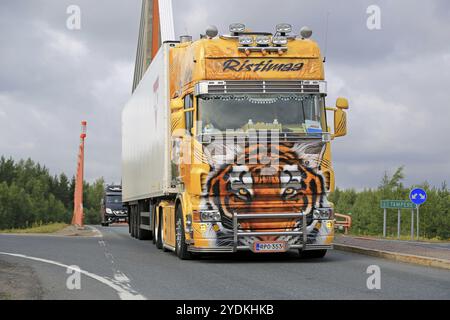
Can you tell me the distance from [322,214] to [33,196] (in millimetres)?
133343

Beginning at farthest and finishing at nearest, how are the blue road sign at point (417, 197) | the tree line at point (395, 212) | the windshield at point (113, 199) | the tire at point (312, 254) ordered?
the tree line at point (395, 212)
the windshield at point (113, 199)
the blue road sign at point (417, 197)
the tire at point (312, 254)

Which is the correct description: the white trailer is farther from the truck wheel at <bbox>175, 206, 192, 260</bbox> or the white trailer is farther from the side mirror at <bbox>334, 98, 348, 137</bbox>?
the side mirror at <bbox>334, 98, 348, 137</bbox>

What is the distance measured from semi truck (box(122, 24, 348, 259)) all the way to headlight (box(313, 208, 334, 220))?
19 millimetres

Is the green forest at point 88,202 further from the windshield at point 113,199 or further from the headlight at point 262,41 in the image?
the headlight at point 262,41

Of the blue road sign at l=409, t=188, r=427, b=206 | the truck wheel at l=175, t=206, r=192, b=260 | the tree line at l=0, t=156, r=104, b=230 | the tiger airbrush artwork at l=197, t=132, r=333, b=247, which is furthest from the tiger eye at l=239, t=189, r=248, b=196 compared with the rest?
the tree line at l=0, t=156, r=104, b=230

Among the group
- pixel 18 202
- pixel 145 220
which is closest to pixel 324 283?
pixel 145 220

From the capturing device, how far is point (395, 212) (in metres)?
105

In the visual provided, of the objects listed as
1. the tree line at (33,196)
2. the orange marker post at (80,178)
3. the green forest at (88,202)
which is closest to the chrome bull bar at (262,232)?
the orange marker post at (80,178)

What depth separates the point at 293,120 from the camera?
47.8ft

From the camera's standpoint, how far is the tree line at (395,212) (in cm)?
9681

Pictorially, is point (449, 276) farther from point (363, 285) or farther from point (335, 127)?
point (335, 127)

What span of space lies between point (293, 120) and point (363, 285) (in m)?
4.57

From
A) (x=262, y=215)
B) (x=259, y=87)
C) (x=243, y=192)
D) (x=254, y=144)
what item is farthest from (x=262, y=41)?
(x=262, y=215)

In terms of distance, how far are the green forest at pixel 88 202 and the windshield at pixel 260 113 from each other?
80.3m
